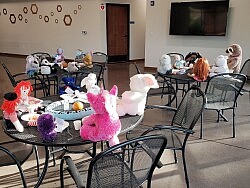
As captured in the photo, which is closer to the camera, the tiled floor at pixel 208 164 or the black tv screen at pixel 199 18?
the tiled floor at pixel 208 164

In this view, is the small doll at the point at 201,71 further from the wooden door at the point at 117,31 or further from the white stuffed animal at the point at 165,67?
the wooden door at the point at 117,31

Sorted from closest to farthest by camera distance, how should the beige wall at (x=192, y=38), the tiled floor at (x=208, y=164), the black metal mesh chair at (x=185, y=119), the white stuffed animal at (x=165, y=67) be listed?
the black metal mesh chair at (x=185, y=119)
the tiled floor at (x=208, y=164)
the white stuffed animal at (x=165, y=67)
the beige wall at (x=192, y=38)

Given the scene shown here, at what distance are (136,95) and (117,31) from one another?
24.8ft

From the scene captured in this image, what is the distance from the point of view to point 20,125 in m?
1.71

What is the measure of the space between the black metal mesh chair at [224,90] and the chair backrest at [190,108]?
0.77 meters

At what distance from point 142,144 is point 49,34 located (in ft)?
30.8

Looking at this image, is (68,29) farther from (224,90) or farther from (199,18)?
(224,90)

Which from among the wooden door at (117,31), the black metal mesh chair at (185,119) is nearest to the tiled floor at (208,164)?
the black metal mesh chair at (185,119)

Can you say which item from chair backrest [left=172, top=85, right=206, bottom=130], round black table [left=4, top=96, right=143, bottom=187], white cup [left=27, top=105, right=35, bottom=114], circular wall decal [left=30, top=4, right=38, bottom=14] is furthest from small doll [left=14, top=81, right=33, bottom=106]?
circular wall decal [left=30, top=4, right=38, bottom=14]

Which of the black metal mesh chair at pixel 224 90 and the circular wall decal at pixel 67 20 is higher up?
the circular wall decal at pixel 67 20

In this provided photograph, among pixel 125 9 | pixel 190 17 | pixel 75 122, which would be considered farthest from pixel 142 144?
pixel 125 9

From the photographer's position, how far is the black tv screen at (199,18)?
20.3 ft

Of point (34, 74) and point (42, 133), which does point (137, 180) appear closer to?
point (42, 133)

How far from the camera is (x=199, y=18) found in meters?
6.52
